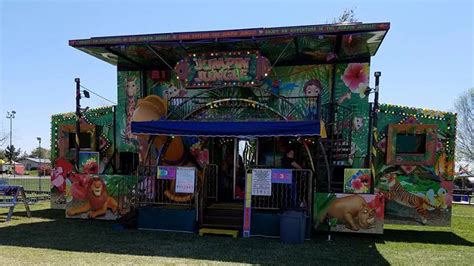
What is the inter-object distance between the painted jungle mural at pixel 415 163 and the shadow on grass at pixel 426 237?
0.47 meters

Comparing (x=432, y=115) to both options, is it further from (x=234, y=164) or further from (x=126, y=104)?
(x=126, y=104)

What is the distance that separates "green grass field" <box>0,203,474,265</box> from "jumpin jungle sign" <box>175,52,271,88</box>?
4.34 metres

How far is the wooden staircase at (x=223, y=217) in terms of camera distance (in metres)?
8.56

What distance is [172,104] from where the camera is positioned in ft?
37.2

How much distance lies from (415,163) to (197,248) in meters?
6.87

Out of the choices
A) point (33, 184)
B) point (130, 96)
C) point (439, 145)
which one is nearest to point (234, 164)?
point (130, 96)

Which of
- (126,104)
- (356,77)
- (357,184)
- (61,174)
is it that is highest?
(356,77)

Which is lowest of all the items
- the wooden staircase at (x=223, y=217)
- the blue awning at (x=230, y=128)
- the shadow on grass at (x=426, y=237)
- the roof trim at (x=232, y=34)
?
the shadow on grass at (x=426, y=237)

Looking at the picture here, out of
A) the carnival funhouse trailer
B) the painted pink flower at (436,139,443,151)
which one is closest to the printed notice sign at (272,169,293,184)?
the carnival funhouse trailer

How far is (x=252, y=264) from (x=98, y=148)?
27.1 feet

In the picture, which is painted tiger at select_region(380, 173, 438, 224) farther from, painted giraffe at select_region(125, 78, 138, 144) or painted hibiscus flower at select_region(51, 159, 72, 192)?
painted hibiscus flower at select_region(51, 159, 72, 192)

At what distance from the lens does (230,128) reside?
326 inches

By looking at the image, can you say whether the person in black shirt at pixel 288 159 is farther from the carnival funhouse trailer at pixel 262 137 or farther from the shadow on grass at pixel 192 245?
the shadow on grass at pixel 192 245

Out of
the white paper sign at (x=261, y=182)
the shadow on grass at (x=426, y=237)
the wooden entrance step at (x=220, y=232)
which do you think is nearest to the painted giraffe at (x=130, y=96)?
the wooden entrance step at (x=220, y=232)
